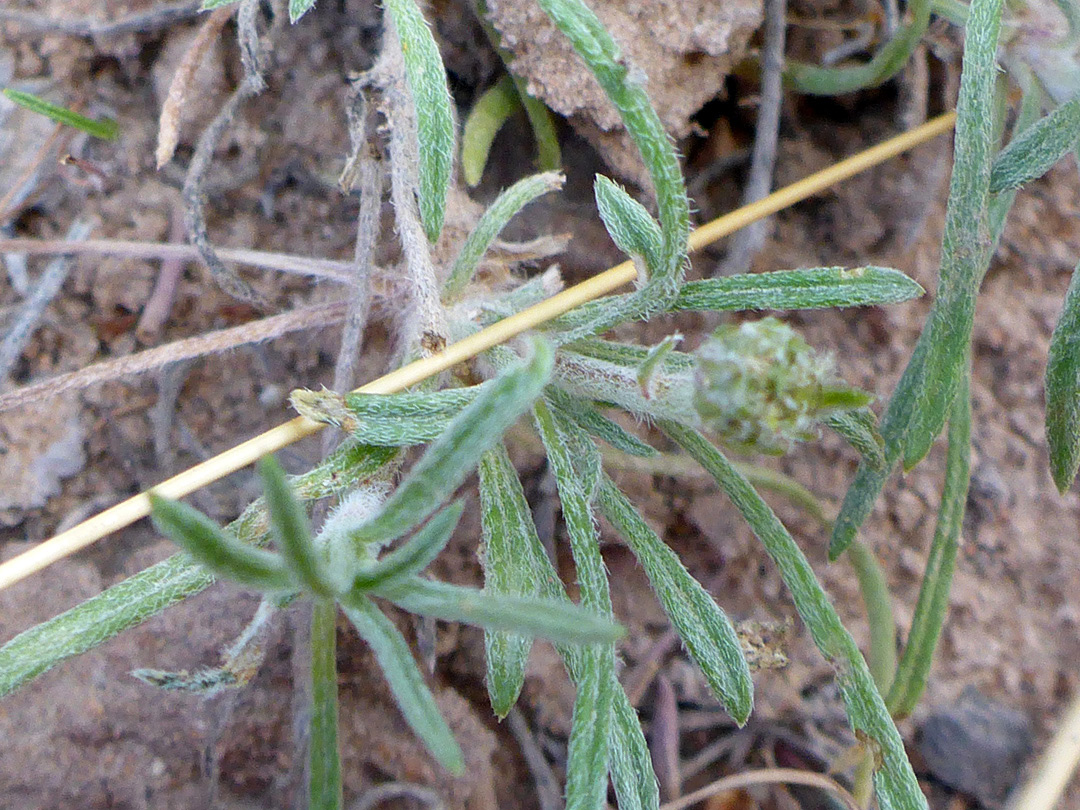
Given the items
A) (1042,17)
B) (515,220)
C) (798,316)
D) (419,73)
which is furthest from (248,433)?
(1042,17)

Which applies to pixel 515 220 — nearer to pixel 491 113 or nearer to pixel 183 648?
pixel 491 113

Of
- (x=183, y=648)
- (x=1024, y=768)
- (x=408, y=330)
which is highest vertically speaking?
(x=408, y=330)

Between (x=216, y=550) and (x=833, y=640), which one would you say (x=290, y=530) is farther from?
(x=833, y=640)

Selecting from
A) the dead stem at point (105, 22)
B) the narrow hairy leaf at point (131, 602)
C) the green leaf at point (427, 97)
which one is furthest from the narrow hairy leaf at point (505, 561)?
the dead stem at point (105, 22)

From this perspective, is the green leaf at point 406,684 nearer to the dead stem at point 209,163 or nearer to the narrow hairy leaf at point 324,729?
the narrow hairy leaf at point 324,729

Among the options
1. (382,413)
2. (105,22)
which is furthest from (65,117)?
(382,413)

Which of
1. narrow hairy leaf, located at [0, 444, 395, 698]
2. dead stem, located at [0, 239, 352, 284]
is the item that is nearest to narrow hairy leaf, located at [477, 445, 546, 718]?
narrow hairy leaf, located at [0, 444, 395, 698]
